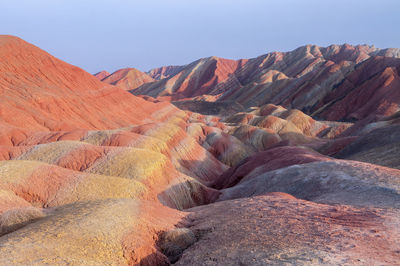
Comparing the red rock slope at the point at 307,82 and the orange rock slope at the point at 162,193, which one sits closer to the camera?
the orange rock slope at the point at 162,193

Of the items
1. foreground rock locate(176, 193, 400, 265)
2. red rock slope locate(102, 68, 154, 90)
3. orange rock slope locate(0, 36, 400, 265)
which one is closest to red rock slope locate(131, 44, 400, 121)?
red rock slope locate(102, 68, 154, 90)

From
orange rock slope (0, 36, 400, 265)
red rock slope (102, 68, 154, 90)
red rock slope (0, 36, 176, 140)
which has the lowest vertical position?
orange rock slope (0, 36, 400, 265)

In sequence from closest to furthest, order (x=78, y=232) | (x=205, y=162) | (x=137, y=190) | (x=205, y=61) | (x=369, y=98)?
(x=78, y=232) < (x=137, y=190) < (x=205, y=162) < (x=369, y=98) < (x=205, y=61)

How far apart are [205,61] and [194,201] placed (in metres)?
151

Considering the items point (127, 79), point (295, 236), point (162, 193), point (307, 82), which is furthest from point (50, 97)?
point (127, 79)

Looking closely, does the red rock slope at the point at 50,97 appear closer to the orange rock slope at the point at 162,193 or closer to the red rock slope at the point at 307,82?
the orange rock slope at the point at 162,193

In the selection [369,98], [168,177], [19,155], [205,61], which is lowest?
[168,177]

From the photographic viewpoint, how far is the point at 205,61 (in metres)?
168

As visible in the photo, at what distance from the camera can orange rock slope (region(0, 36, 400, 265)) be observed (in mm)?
8898

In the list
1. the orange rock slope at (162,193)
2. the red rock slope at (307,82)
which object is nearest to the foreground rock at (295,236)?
the orange rock slope at (162,193)

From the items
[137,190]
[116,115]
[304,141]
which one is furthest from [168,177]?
[304,141]

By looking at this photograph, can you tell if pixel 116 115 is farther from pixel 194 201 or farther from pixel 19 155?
pixel 194 201

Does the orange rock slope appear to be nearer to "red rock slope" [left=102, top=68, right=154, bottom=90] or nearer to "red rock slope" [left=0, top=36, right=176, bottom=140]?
"red rock slope" [left=0, top=36, right=176, bottom=140]

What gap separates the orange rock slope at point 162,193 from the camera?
890 centimetres
